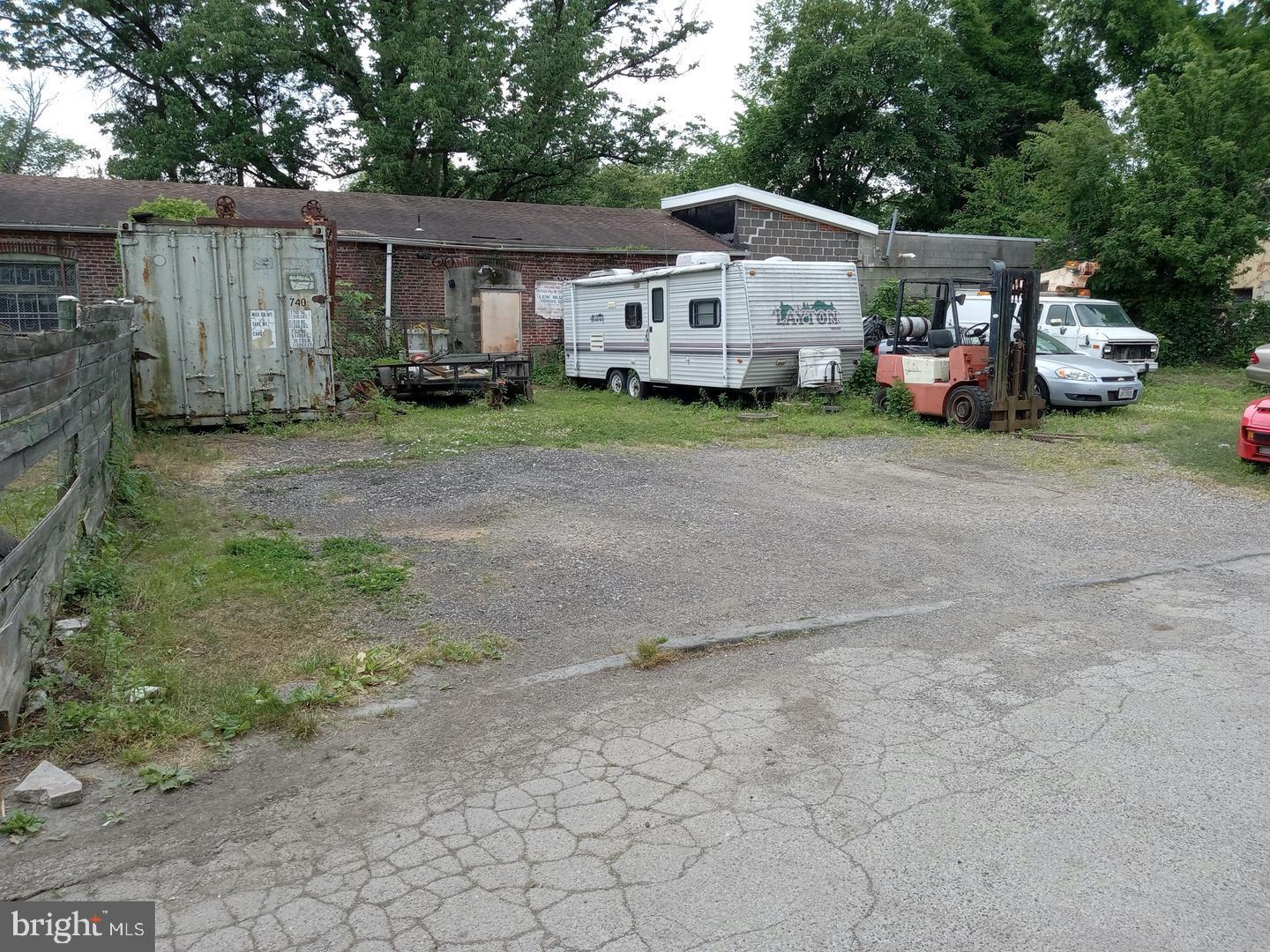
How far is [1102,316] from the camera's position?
20094 millimetres

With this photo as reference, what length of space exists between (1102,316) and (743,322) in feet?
31.5

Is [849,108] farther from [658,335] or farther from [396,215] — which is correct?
[658,335]

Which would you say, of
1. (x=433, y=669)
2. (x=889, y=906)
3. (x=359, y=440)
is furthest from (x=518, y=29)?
(x=889, y=906)

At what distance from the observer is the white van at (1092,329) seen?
19234 mm

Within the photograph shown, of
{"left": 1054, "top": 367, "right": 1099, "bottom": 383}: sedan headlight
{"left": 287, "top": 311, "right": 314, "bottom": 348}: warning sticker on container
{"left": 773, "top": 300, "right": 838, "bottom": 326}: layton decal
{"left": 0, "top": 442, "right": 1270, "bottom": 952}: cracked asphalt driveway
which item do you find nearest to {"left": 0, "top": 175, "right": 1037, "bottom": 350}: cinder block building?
{"left": 287, "top": 311, "right": 314, "bottom": 348}: warning sticker on container

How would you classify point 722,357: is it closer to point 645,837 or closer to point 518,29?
point 645,837

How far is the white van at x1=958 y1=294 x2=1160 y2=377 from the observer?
19.2m

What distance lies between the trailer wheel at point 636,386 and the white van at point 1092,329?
6667mm

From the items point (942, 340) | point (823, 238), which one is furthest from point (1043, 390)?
point (823, 238)

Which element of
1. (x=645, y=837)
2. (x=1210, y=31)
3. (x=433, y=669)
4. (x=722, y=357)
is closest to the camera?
(x=645, y=837)

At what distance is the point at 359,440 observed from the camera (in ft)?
41.3

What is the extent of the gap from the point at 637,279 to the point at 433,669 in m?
14.1

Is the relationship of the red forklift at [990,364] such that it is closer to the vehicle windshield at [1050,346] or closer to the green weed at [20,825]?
the vehicle windshield at [1050,346]

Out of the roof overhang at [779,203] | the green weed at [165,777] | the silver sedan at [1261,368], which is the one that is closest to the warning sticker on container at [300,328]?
the green weed at [165,777]
